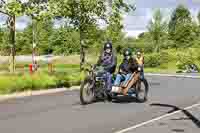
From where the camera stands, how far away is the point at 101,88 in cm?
1443

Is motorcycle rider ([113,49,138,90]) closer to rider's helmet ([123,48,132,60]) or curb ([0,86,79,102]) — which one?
rider's helmet ([123,48,132,60])

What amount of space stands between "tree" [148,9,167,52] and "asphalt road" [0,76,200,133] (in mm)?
50339

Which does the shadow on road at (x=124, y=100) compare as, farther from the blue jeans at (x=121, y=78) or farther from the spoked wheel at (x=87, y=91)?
the spoked wheel at (x=87, y=91)

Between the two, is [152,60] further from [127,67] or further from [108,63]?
[108,63]

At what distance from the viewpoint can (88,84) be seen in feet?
46.0

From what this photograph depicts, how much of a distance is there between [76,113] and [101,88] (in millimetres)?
2453

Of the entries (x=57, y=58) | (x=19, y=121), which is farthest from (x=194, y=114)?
(x=57, y=58)

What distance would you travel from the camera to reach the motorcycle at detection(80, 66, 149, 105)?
14.0 m

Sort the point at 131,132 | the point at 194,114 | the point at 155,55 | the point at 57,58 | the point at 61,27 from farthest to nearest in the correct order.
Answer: the point at 57,58, the point at 155,55, the point at 61,27, the point at 194,114, the point at 131,132

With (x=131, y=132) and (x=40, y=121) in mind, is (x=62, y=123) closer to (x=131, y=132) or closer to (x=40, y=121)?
(x=40, y=121)

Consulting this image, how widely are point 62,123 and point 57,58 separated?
181ft

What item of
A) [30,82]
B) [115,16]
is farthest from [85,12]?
[30,82]

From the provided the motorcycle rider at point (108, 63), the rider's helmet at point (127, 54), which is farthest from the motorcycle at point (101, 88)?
the rider's helmet at point (127, 54)

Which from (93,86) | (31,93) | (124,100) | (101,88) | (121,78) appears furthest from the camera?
(31,93)
